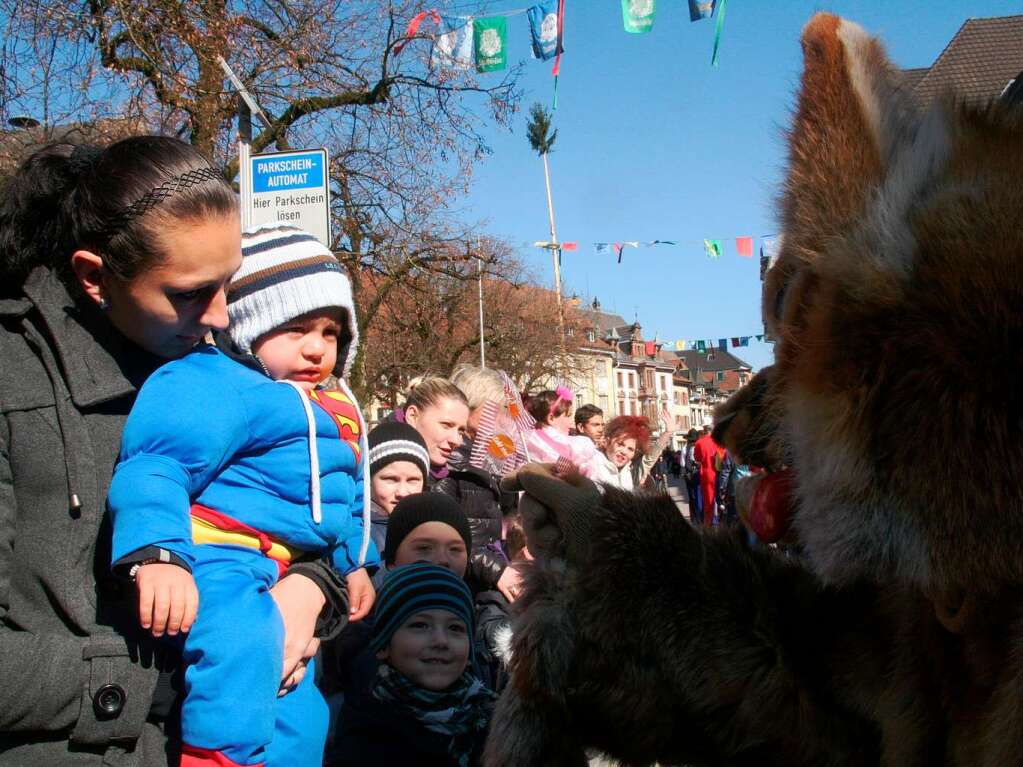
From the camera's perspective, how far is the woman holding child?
1191 millimetres

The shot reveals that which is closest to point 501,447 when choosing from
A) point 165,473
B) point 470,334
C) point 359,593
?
point 359,593

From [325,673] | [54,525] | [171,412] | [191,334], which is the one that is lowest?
[325,673]

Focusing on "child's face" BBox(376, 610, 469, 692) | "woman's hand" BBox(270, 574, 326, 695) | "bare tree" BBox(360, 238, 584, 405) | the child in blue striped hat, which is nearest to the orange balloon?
the child in blue striped hat

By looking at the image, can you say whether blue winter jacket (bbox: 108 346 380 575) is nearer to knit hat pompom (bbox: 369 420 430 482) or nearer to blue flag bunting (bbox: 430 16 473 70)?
knit hat pompom (bbox: 369 420 430 482)

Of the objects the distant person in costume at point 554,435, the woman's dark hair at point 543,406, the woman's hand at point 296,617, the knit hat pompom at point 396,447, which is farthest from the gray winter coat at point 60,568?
the woman's dark hair at point 543,406

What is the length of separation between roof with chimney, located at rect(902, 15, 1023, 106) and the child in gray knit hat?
47.6 inches

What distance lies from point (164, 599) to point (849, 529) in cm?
98

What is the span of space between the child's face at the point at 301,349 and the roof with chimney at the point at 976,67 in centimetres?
131

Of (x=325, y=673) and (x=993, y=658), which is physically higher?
(x=993, y=658)

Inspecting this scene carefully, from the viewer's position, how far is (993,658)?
857 millimetres

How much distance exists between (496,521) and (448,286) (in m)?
20.1

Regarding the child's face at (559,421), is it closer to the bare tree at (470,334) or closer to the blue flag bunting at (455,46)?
the blue flag bunting at (455,46)

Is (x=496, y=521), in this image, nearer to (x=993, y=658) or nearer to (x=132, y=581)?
(x=132, y=581)

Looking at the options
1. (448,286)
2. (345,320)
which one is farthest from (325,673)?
(448,286)
